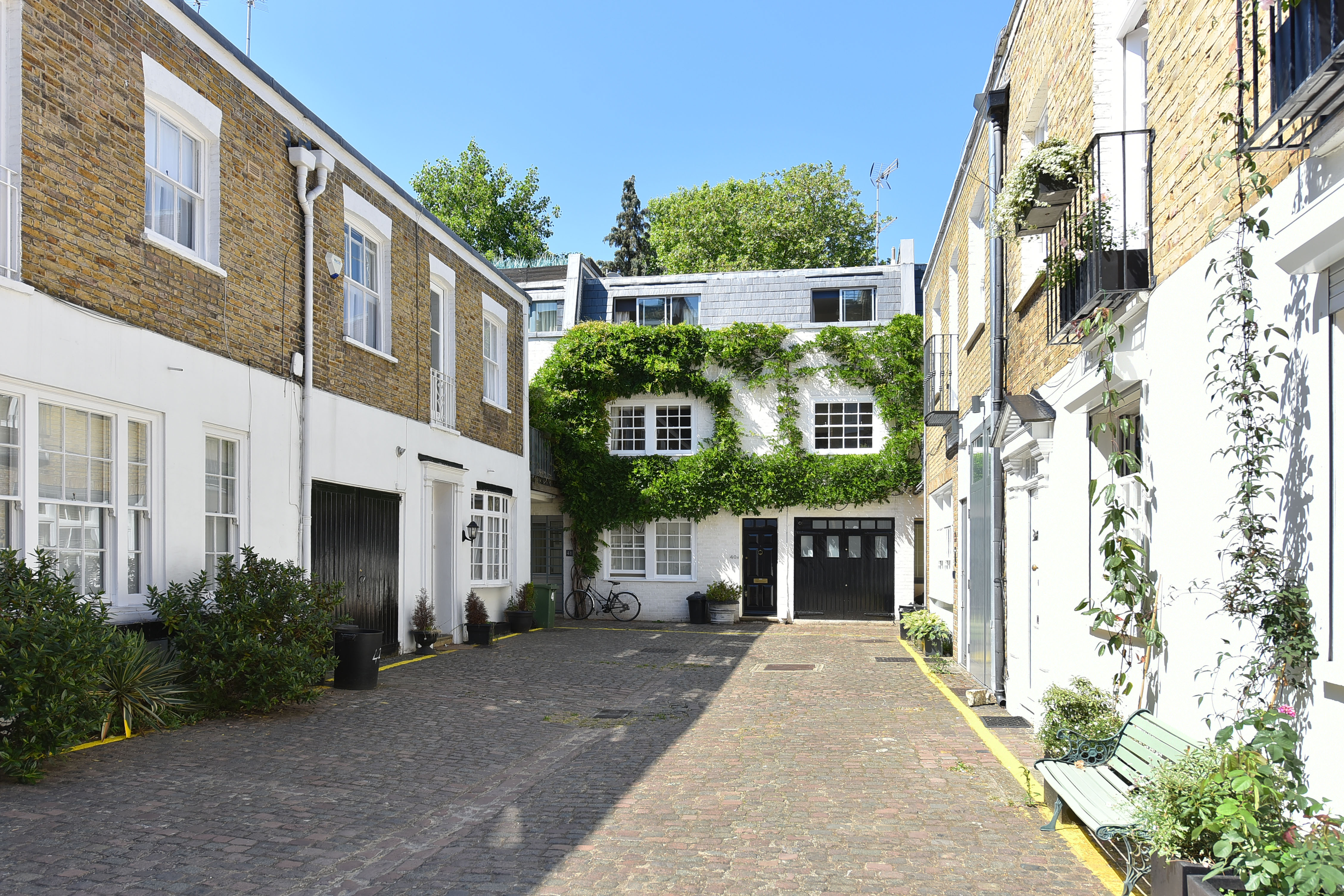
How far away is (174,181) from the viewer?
948cm

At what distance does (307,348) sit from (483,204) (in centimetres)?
2474

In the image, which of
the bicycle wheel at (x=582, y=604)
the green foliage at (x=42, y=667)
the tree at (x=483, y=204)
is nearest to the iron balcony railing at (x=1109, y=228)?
the green foliage at (x=42, y=667)

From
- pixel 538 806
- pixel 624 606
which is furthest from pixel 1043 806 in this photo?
pixel 624 606

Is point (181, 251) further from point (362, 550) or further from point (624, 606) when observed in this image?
point (624, 606)

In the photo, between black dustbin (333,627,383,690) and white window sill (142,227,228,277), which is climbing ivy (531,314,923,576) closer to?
black dustbin (333,627,383,690)

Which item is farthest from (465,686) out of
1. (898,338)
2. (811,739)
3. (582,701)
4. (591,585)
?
(898,338)

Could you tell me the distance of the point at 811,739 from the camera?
28.1 feet

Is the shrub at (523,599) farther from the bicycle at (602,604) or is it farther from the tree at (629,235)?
the tree at (629,235)

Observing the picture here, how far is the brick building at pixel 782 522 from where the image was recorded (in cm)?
2227

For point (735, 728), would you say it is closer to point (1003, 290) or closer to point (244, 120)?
point (1003, 290)

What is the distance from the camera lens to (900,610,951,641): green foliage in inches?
580

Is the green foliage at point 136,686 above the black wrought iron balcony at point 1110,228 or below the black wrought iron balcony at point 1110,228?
below

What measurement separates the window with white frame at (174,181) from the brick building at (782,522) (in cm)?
1258

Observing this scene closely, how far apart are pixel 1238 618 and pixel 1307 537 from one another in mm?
565
